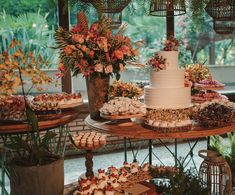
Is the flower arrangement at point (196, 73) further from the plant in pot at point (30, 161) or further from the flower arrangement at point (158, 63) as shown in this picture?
the plant in pot at point (30, 161)

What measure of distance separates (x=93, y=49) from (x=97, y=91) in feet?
1.16

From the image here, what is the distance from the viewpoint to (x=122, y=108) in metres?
2.54

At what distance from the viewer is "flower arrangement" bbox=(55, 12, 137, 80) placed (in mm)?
2566

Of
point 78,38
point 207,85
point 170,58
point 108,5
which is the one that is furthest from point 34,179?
point 207,85

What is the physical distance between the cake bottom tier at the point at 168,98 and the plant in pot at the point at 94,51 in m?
0.33

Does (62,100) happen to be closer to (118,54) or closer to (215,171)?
(118,54)

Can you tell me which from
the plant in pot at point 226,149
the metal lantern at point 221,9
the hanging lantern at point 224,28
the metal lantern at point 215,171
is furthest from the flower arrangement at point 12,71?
the hanging lantern at point 224,28

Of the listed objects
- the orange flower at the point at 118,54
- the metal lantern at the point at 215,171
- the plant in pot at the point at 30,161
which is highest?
the orange flower at the point at 118,54

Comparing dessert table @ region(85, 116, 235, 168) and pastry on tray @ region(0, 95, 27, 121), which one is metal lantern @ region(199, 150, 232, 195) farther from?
pastry on tray @ region(0, 95, 27, 121)

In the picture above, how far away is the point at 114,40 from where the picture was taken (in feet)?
8.73

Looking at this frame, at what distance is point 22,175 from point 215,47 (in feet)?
15.0

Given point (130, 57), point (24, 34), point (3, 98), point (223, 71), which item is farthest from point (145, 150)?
point (3, 98)

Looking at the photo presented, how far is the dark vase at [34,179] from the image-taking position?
241cm

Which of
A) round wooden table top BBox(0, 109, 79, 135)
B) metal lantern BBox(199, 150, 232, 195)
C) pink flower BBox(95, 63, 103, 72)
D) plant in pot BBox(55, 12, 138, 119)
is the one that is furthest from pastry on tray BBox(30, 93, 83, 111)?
metal lantern BBox(199, 150, 232, 195)
